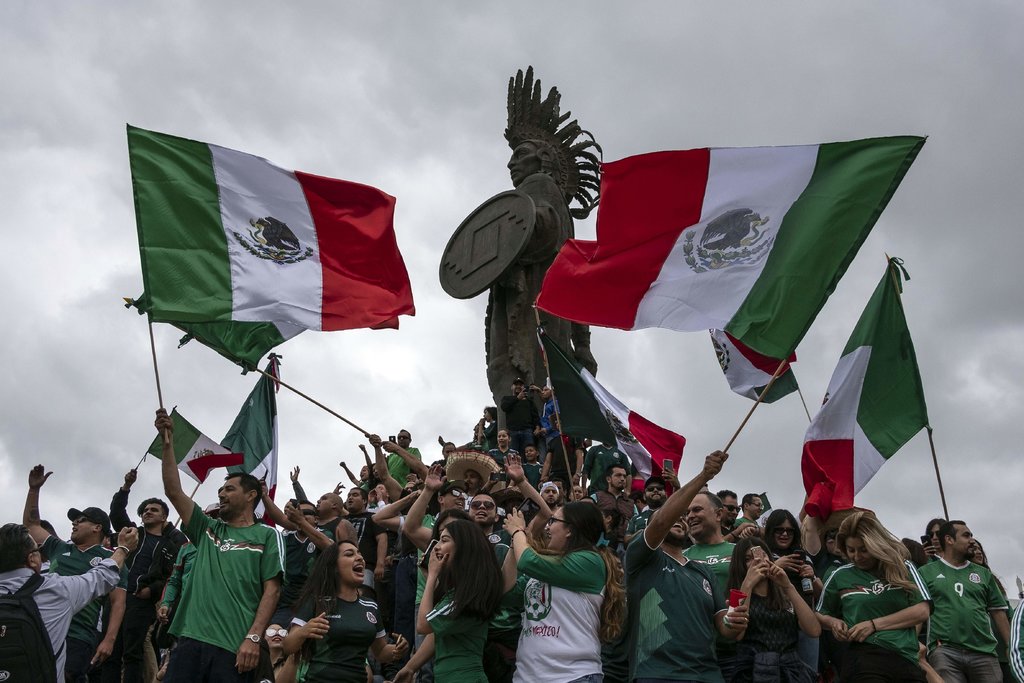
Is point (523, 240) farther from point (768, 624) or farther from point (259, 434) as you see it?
point (768, 624)

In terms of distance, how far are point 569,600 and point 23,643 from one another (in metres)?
3.58

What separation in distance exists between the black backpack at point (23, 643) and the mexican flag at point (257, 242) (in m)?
2.18

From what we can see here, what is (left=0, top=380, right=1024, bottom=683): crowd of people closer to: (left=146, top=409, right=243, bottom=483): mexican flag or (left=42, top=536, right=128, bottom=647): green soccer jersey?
(left=42, top=536, right=128, bottom=647): green soccer jersey

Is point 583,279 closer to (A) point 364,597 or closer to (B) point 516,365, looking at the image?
(A) point 364,597

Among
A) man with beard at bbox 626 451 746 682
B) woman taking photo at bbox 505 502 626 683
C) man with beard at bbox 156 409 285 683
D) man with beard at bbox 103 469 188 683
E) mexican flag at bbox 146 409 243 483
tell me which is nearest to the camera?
man with beard at bbox 626 451 746 682

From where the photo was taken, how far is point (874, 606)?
21.3 ft

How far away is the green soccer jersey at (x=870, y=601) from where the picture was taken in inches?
252

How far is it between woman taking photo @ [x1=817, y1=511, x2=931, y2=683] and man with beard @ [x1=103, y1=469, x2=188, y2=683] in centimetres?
592

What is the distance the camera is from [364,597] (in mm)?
6734

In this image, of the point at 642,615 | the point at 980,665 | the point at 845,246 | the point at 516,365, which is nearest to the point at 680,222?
the point at 845,246

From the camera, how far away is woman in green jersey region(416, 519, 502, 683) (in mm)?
6117

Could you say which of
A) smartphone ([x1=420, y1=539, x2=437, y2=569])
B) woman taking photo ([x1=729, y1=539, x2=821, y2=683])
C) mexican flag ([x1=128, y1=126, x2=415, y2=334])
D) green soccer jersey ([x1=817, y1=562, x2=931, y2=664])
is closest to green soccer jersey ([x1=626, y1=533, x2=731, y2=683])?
woman taking photo ([x1=729, y1=539, x2=821, y2=683])

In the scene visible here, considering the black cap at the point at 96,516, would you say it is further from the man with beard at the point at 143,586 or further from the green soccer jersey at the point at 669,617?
the green soccer jersey at the point at 669,617

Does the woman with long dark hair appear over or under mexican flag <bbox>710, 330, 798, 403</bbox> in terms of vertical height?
under
